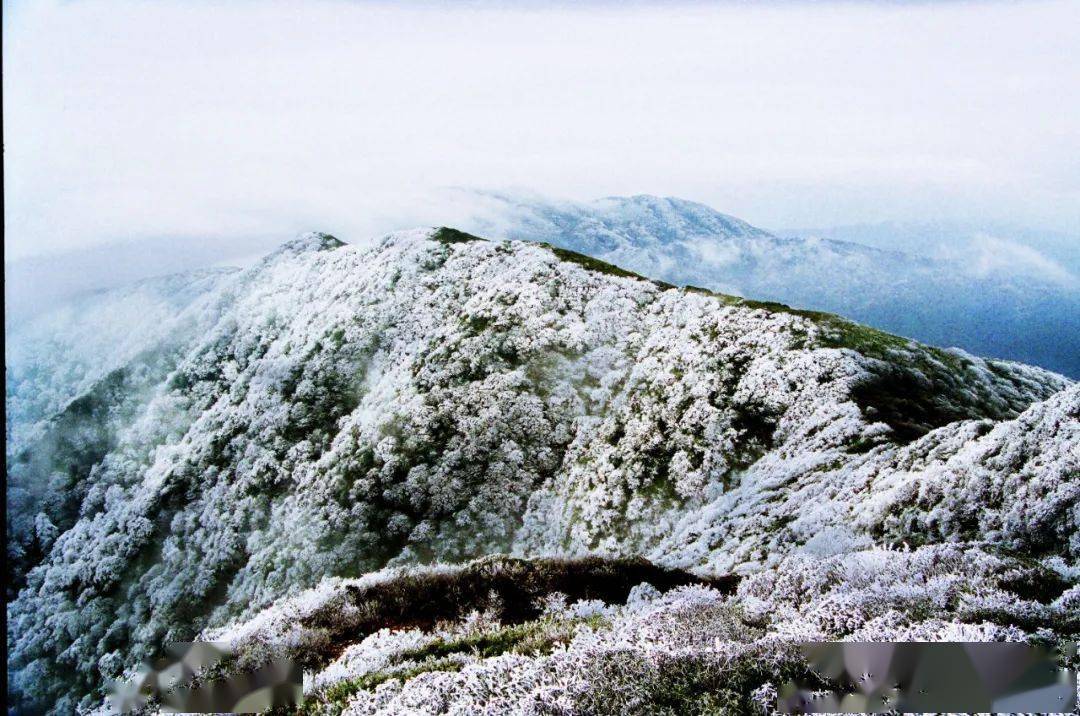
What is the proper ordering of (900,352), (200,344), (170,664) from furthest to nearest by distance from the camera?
1. (200,344)
2. (900,352)
3. (170,664)

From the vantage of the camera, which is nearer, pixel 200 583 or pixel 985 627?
pixel 985 627

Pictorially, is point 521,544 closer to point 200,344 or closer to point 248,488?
point 248,488

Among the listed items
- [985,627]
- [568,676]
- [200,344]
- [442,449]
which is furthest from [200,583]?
[985,627]

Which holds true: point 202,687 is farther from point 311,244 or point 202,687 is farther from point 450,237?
point 311,244

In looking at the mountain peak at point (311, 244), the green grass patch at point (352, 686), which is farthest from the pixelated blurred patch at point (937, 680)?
the mountain peak at point (311, 244)

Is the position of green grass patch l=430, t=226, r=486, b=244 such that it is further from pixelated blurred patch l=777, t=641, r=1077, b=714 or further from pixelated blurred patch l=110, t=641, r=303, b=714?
pixelated blurred patch l=777, t=641, r=1077, b=714

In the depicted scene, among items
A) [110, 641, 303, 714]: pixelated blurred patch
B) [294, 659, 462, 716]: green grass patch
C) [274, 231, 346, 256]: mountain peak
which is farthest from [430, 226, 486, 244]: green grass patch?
[294, 659, 462, 716]: green grass patch

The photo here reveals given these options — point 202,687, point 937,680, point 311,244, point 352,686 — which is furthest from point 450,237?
point 937,680
